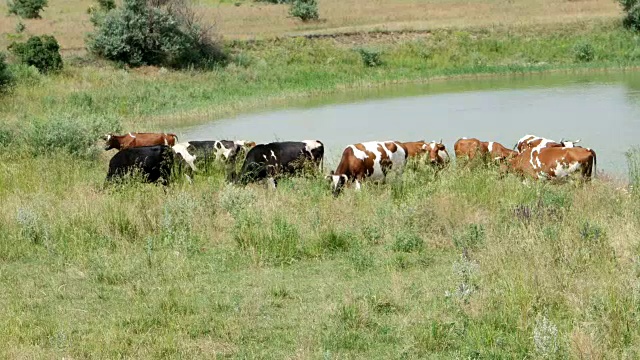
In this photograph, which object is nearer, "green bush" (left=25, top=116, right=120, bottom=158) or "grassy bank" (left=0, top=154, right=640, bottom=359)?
"grassy bank" (left=0, top=154, right=640, bottom=359)

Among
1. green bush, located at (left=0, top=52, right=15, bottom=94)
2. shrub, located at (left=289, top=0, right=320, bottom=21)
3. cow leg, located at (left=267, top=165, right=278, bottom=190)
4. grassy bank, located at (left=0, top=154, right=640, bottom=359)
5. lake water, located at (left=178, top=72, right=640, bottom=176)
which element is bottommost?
lake water, located at (left=178, top=72, right=640, bottom=176)

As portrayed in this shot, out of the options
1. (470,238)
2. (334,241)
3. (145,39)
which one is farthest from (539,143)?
(145,39)

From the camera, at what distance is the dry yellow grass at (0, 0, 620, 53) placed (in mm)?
52906

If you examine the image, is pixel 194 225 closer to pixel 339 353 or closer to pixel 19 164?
pixel 339 353

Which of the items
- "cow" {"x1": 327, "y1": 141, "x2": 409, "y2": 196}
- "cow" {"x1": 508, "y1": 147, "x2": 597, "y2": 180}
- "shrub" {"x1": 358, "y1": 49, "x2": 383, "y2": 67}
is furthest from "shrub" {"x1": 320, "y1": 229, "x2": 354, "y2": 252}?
"shrub" {"x1": 358, "y1": 49, "x2": 383, "y2": 67}

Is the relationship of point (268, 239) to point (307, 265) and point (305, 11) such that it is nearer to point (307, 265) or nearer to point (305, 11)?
point (307, 265)

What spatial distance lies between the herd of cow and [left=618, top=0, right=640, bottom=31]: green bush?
3637 cm

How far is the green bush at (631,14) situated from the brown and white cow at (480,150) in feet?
121

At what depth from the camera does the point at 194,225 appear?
35.9ft

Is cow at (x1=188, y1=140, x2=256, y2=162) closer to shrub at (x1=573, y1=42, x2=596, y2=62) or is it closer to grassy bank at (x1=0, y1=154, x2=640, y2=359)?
grassy bank at (x1=0, y1=154, x2=640, y2=359)

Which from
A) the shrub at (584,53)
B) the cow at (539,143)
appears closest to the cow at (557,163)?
the cow at (539,143)

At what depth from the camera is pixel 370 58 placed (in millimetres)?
44469

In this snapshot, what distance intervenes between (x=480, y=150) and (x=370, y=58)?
96.2 ft

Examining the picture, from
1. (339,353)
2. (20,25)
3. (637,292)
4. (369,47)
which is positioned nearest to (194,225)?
(339,353)
